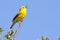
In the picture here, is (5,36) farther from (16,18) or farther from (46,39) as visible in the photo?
(16,18)

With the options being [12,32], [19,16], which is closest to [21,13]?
[19,16]

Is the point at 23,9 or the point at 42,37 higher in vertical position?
the point at 23,9

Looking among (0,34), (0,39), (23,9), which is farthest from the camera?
(23,9)

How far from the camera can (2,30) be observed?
17.5 ft

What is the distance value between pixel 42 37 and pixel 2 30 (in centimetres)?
92

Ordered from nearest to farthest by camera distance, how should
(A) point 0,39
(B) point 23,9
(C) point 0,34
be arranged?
(A) point 0,39 → (C) point 0,34 → (B) point 23,9

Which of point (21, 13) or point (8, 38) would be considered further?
point (21, 13)

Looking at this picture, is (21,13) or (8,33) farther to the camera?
(21,13)

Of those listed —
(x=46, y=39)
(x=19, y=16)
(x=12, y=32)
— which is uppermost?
(x=19, y=16)

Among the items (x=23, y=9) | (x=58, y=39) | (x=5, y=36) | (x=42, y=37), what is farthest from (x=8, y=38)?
(x=23, y=9)

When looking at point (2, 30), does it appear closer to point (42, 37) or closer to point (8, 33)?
point (8, 33)

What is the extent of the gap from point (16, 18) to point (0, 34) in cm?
339

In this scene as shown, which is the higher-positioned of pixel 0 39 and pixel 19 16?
pixel 19 16

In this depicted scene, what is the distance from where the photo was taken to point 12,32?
534 cm
